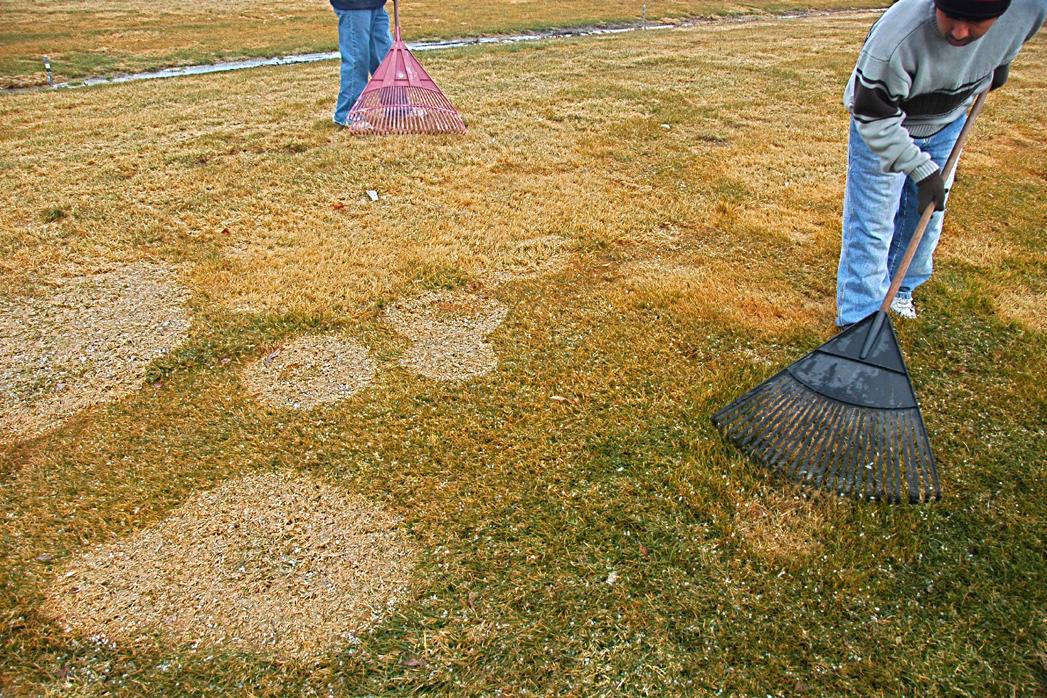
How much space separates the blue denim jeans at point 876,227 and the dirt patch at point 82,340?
3.05 metres

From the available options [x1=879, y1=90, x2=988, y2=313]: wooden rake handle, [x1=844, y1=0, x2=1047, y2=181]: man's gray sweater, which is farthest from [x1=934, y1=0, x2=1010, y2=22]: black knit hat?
[x1=879, y1=90, x2=988, y2=313]: wooden rake handle

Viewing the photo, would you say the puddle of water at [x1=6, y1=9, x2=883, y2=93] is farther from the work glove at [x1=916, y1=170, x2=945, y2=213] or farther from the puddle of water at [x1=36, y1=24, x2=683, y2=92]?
the work glove at [x1=916, y1=170, x2=945, y2=213]

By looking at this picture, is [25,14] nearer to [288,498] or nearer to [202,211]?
[202,211]

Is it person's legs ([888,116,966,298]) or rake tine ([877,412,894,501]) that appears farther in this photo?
person's legs ([888,116,966,298])

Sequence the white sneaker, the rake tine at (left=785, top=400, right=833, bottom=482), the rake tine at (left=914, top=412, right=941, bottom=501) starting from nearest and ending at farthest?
the rake tine at (left=914, top=412, right=941, bottom=501), the rake tine at (left=785, top=400, right=833, bottom=482), the white sneaker

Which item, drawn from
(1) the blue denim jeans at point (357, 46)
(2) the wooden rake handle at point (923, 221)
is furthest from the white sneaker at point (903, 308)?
(1) the blue denim jeans at point (357, 46)

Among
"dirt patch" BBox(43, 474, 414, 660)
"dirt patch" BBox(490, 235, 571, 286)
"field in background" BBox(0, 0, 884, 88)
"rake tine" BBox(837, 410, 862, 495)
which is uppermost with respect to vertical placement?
"field in background" BBox(0, 0, 884, 88)

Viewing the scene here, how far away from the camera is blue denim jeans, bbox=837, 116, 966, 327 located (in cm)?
283

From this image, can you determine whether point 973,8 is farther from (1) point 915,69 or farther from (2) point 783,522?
(2) point 783,522

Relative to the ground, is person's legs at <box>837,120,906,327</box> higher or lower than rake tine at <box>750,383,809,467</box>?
higher

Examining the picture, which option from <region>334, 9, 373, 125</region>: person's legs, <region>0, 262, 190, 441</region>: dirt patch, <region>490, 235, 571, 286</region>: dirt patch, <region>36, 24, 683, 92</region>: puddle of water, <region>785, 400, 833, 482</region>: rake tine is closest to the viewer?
<region>785, 400, 833, 482</region>: rake tine

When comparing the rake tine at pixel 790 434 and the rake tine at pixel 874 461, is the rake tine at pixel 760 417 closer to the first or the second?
the rake tine at pixel 790 434

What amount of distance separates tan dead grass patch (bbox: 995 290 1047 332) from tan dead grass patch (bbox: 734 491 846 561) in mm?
1841

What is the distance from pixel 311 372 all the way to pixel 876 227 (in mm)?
2475
